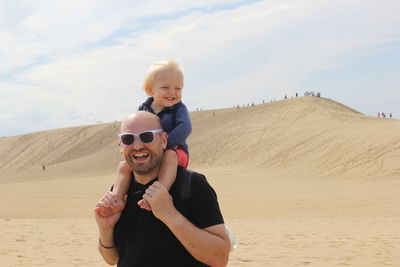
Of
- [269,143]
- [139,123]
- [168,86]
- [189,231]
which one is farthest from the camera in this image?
[269,143]

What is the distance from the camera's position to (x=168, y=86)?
3096mm

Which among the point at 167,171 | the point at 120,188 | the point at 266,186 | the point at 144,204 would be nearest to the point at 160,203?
the point at 144,204

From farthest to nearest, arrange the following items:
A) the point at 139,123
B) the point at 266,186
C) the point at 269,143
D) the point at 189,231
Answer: the point at 269,143 < the point at 266,186 < the point at 139,123 < the point at 189,231

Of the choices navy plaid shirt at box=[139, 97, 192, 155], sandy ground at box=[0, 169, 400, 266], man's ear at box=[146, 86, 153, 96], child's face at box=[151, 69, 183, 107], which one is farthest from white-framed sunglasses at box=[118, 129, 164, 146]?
sandy ground at box=[0, 169, 400, 266]

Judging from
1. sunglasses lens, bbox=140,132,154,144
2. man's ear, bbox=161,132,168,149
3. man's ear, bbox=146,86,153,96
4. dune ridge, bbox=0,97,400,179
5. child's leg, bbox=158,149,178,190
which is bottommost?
dune ridge, bbox=0,97,400,179

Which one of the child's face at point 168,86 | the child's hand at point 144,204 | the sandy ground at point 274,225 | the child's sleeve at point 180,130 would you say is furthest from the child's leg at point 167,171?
the sandy ground at point 274,225

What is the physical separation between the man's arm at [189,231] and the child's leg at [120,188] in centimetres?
21

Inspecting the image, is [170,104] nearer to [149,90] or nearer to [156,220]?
[149,90]

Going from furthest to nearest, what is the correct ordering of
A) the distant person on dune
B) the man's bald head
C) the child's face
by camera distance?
the child's face < the distant person on dune < the man's bald head

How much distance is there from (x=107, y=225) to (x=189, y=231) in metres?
0.47

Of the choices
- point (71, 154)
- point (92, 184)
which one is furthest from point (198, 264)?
point (71, 154)

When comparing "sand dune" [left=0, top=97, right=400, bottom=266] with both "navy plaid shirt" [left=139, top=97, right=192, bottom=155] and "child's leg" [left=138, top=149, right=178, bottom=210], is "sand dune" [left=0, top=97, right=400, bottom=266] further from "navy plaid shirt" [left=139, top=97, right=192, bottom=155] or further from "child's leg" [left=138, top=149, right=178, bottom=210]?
"child's leg" [left=138, top=149, right=178, bottom=210]

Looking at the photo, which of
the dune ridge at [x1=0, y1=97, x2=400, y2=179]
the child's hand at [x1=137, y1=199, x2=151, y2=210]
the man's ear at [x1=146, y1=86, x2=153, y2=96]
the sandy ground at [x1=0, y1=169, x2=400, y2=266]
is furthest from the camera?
the dune ridge at [x1=0, y1=97, x2=400, y2=179]

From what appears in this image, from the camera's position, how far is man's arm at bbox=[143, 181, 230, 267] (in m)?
2.34
